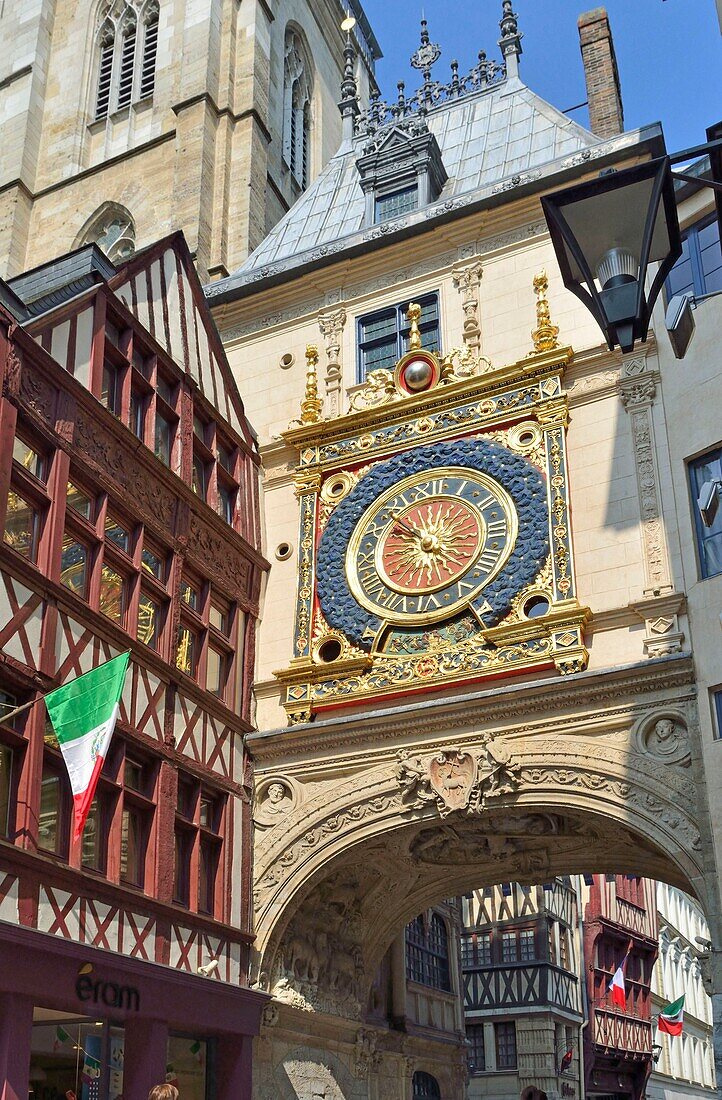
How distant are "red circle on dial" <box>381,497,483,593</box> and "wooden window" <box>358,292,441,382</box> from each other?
274 cm

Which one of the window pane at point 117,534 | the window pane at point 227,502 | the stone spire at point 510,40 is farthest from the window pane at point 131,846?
the stone spire at point 510,40

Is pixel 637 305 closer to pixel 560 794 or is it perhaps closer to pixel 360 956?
pixel 560 794

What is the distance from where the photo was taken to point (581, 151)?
17.6 metres

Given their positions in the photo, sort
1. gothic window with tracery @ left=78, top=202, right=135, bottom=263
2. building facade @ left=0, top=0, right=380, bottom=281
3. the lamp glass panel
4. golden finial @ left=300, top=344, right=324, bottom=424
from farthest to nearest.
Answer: gothic window with tracery @ left=78, top=202, right=135, bottom=263 < building facade @ left=0, top=0, right=380, bottom=281 < golden finial @ left=300, top=344, right=324, bottom=424 < the lamp glass panel

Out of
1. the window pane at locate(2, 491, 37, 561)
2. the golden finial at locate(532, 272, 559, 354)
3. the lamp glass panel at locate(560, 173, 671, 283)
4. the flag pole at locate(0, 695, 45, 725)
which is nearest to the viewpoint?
the lamp glass panel at locate(560, 173, 671, 283)

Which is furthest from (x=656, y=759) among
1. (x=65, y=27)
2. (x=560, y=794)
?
(x=65, y=27)

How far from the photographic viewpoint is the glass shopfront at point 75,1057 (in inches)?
449

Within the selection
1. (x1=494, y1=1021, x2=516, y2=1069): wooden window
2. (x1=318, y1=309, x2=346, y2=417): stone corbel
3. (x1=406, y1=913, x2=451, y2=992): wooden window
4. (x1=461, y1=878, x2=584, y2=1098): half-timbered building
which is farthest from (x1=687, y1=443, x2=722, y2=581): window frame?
(x1=494, y1=1021, x2=516, y2=1069): wooden window

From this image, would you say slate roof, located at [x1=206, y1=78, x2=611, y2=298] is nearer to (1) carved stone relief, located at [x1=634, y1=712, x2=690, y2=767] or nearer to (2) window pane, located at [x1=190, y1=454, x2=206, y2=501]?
(2) window pane, located at [x1=190, y1=454, x2=206, y2=501]

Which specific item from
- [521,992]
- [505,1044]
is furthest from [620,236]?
[505,1044]

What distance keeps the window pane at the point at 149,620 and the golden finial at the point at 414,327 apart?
5.39 meters

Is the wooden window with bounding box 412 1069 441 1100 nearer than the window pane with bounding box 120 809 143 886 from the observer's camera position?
No

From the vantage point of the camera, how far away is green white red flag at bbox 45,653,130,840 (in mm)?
10797

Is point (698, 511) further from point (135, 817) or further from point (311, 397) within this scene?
point (135, 817)
